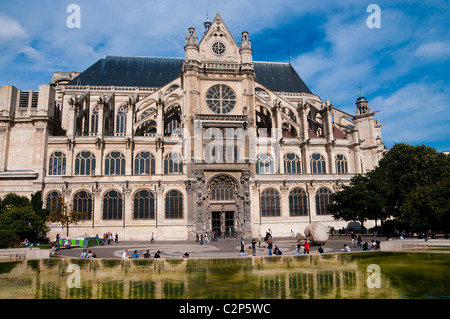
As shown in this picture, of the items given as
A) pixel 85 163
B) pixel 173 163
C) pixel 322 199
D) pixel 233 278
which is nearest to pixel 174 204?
pixel 173 163

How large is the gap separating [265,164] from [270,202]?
5.10 metres

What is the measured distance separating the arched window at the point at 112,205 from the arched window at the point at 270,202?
17.2 m

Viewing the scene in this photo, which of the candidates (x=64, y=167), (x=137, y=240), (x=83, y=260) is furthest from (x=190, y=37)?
(x=83, y=260)

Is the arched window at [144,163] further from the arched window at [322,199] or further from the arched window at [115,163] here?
the arched window at [322,199]

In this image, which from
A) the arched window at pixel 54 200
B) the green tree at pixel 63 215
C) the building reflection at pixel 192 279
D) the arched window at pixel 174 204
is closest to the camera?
the building reflection at pixel 192 279

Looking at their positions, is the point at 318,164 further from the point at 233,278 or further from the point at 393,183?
the point at 233,278

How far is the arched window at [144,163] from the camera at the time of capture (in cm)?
3984

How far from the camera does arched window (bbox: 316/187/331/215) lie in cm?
4175

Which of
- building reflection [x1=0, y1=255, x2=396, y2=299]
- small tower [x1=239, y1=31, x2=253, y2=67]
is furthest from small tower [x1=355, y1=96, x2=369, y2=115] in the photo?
building reflection [x1=0, y1=255, x2=396, y2=299]

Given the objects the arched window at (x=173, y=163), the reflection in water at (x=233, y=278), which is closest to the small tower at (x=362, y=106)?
the arched window at (x=173, y=163)

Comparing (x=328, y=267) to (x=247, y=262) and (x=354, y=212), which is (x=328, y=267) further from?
(x=354, y=212)

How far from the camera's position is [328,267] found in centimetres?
1603

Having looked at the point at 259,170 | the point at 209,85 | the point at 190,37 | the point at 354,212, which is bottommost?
the point at 354,212

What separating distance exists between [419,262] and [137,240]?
28.6 m
